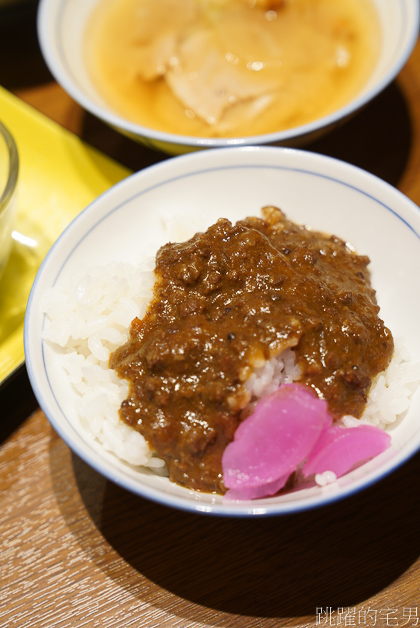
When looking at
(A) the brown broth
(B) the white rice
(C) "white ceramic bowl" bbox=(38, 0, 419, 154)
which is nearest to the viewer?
(B) the white rice

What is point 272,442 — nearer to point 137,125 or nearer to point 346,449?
Answer: point 346,449

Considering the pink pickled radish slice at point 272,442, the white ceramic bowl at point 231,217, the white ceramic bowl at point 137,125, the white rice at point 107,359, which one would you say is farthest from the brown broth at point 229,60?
the pink pickled radish slice at point 272,442

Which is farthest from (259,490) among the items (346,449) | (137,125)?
(137,125)

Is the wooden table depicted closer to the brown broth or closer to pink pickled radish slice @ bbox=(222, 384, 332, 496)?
pink pickled radish slice @ bbox=(222, 384, 332, 496)

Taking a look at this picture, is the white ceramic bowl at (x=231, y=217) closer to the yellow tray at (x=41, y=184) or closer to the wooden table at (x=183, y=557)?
the wooden table at (x=183, y=557)

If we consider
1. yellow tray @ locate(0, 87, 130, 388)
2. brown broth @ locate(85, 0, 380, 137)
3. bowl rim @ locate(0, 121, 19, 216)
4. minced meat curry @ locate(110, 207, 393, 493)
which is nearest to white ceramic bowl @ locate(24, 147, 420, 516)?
minced meat curry @ locate(110, 207, 393, 493)

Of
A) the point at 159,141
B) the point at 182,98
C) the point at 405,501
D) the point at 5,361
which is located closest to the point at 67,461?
the point at 5,361
